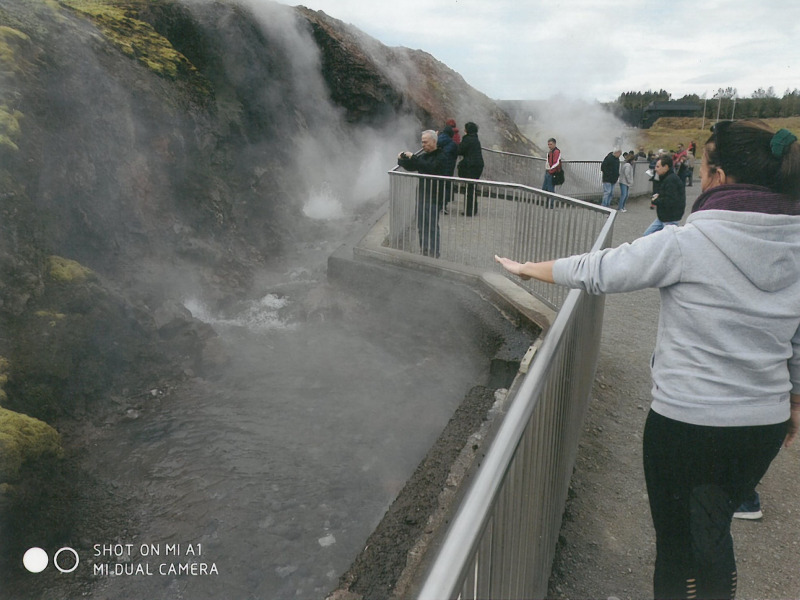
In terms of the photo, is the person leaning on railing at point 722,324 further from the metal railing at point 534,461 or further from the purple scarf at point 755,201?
the metal railing at point 534,461

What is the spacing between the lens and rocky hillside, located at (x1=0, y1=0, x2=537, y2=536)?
600cm

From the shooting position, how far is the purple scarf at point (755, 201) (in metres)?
1.78

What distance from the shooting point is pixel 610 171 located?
15.8 meters

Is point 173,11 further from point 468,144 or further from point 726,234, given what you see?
point 726,234

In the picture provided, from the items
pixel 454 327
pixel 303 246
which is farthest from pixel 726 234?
pixel 303 246

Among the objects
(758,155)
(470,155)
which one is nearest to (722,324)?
(758,155)

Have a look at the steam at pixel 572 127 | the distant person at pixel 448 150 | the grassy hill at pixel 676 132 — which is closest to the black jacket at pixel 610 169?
the distant person at pixel 448 150

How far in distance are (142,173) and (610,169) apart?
11.8m

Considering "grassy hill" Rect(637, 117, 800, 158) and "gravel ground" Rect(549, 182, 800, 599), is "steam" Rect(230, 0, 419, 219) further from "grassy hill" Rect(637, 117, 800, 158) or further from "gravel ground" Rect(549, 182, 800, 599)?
"grassy hill" Rect(637, 117, 800, 158)

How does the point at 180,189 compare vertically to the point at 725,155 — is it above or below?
below

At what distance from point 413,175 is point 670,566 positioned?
21.7 feet

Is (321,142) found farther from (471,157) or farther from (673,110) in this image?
(673,110)

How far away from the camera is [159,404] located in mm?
6492

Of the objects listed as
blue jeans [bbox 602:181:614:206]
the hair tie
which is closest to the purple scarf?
the hair tie
